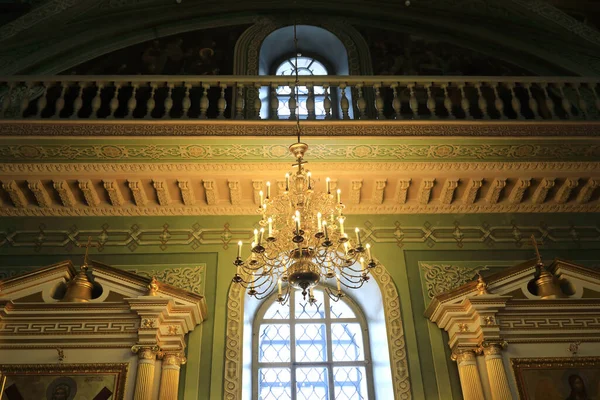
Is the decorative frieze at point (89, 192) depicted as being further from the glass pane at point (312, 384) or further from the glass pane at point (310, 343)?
the glass pane at point (312, 384)

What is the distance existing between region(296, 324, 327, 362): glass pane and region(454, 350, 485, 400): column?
1723 mm

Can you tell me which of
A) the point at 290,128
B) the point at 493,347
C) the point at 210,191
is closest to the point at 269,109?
the point at 290,128

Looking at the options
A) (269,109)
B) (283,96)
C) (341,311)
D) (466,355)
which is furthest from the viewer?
(283,96)

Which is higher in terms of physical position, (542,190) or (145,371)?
(542,190)

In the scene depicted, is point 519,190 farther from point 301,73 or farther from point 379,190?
point 301,73

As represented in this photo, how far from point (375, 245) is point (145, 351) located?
301 cm

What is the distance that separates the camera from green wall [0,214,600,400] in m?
7.29

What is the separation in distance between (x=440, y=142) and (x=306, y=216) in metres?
2.65

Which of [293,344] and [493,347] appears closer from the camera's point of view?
[493,347]

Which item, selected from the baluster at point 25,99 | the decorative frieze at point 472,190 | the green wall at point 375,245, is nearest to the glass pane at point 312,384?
the green wall at point 375,245

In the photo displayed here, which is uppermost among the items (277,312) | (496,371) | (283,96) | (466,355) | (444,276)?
(283,96)

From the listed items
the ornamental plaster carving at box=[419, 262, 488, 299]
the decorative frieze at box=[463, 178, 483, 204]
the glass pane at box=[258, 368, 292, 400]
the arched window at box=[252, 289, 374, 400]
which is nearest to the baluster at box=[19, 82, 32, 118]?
the arched window at box=[252, 289, 374, 400]

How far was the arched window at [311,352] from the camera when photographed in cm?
723

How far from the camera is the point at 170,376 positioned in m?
6.18
